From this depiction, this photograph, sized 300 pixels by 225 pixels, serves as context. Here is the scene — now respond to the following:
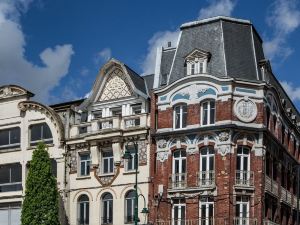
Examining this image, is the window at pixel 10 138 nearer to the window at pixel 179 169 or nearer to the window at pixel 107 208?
the window at pixel 107 208

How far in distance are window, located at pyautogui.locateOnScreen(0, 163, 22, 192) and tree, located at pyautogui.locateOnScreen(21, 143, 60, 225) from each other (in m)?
3.16

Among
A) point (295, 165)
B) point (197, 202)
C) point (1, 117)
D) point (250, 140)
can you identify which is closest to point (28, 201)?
point (1, 117)

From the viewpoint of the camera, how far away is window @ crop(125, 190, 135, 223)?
4953cm

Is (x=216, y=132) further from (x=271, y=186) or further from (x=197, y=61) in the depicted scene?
(x=271, y=186)

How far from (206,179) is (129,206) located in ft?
19.9

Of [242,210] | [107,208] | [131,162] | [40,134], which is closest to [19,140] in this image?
[40,134]

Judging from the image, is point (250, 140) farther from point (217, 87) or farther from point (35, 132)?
point (35, 132)

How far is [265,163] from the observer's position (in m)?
47.9

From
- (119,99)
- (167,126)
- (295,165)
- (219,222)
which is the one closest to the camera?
(219,222)

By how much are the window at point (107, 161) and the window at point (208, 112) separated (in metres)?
7.19

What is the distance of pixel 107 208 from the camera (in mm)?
50562

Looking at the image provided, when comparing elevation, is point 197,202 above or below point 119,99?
below

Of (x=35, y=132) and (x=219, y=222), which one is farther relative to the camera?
(x=35, y=132)

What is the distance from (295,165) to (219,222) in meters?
12.4
